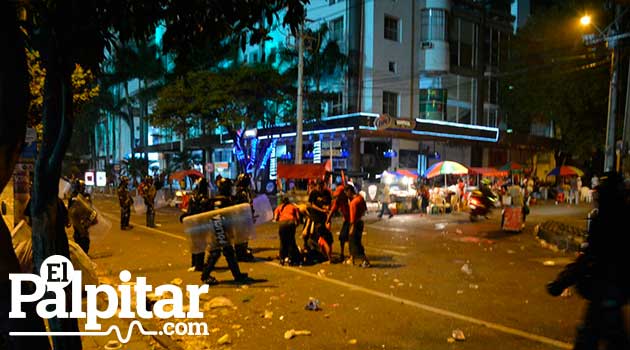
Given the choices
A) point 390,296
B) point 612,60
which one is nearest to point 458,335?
point 390,296

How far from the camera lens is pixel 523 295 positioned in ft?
25.8

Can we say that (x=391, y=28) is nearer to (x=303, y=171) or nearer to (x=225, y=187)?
(x=303, y=171)

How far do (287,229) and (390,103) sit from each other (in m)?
21.8

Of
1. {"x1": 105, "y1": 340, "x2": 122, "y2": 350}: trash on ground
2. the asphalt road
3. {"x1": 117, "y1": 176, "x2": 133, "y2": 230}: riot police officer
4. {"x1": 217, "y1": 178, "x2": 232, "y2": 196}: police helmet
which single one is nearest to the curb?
the asphalt road

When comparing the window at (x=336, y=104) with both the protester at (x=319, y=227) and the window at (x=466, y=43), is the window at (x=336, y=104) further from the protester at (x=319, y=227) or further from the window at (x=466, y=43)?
the protester at (x=319, y=227)

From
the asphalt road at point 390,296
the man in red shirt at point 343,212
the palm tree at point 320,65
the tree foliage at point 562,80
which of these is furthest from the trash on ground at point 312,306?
the tree foliage at point 562,80

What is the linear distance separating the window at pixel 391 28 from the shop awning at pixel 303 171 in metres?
13.6

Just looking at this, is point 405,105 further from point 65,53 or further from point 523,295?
point 65,53

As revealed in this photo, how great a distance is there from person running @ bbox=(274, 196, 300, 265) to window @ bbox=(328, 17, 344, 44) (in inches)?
874

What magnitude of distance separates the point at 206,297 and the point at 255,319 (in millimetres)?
1438

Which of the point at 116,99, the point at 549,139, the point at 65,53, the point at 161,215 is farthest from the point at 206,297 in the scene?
the point at 116,99

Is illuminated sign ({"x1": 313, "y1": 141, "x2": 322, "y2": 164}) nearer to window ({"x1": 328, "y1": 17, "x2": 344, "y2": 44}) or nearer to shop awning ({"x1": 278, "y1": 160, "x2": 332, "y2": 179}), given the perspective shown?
window ({"x1": 328, "y1": 17, "x2": 344, "y2": 44})

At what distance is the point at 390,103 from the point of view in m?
30.5

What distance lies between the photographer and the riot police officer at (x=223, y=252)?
8.28m
